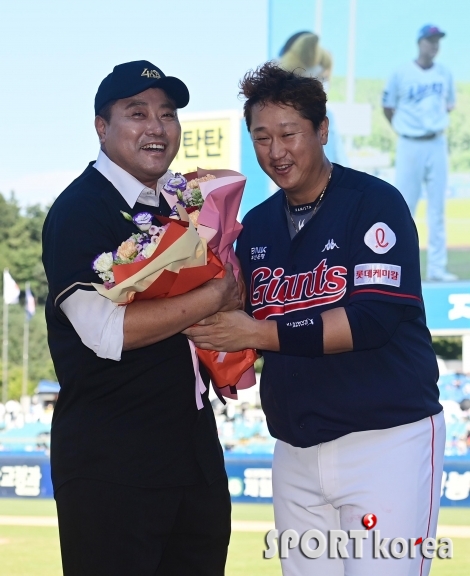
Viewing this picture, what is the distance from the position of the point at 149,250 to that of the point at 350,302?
600mm

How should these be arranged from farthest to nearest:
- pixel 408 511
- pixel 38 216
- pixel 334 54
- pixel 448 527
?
pixel 38 216 → pixel 334 54 → pixel 448 527 → pixel 408 511

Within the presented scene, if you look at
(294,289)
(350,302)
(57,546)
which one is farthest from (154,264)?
(57,546)

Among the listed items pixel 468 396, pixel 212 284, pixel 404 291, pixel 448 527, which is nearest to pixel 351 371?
pixel 404 291

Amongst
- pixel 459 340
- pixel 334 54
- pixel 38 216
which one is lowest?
pixel 459 340

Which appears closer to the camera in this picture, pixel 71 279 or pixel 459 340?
pixel 71 279

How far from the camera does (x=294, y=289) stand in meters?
2.70

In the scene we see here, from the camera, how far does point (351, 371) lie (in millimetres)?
2615

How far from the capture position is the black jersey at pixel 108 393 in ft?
8.75

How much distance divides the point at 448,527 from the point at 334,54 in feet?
34.9

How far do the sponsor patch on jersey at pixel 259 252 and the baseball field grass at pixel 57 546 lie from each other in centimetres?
396

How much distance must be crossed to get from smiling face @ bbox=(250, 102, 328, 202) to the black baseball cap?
35cm

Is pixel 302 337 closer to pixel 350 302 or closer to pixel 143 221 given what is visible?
pixel 350 302

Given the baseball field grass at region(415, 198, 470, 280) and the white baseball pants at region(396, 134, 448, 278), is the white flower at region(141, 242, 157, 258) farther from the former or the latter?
the baseball field grass at region(415, 198, 470, 280)

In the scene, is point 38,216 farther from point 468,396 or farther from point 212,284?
point 212,284
